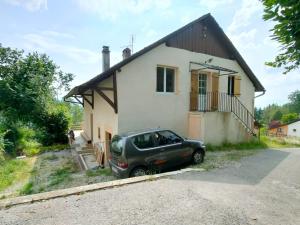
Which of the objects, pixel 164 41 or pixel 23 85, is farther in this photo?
pixel 23 85

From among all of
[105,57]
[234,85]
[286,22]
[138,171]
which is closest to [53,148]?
[105,57]

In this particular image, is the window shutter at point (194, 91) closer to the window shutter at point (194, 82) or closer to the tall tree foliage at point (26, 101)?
the window shutter at point (194, 82)

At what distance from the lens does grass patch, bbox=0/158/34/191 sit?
7734 mm

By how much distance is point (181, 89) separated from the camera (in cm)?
976

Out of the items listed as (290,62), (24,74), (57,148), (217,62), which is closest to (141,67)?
(217,62)

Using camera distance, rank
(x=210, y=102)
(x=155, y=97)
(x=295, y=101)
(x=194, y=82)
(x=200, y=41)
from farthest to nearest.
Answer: (x=295, y=101) → (x=210, y=102) → (x=200, y=41) → (x=194, y=82) → (x=155, y=97)

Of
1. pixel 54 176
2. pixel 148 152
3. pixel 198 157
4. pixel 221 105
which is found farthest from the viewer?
pixel 221 105

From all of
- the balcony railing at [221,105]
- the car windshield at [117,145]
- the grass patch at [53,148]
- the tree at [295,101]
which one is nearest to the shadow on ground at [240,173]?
the car windshield at [117,145]

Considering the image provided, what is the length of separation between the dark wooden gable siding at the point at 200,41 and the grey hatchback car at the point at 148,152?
4.78 metres

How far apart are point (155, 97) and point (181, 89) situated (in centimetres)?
153

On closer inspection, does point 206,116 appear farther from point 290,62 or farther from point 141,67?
point 290,62

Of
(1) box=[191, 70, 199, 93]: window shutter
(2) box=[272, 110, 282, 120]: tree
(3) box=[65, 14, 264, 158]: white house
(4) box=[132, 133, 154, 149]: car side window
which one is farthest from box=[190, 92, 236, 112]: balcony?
(2) box=[272, 110, 282, 120]: tree

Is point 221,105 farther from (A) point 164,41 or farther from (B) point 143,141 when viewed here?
(B) point 143,141

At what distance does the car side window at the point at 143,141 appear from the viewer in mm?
6168
